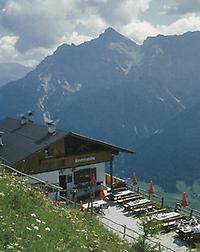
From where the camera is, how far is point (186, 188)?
173750mm

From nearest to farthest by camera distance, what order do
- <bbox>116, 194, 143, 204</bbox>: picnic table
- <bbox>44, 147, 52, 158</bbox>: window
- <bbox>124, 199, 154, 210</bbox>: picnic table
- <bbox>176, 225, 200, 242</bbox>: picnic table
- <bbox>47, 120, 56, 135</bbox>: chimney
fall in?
1. <bbox>176, 225, 200, 242</bbox>: picnic table
2. <bbox>124, 199, 154, 210</bbox>: picnic table
3. <bbox>116, 194, 143, 204</bbox>: picnic table
4. <bbox>44, 147, 52, 158</bbox>: window
5. <bbox>47, 120, 56, 135</bbox>: chimney

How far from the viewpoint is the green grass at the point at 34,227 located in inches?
307

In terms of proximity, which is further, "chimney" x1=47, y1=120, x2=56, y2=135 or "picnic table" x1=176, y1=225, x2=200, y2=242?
"chimney" x1=47, y1=120, x2=56, y2=135

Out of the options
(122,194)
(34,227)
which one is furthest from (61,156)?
(34,227)

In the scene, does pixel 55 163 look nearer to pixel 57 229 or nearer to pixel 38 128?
pixel 38 128

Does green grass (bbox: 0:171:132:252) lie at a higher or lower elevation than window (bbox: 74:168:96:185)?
higher

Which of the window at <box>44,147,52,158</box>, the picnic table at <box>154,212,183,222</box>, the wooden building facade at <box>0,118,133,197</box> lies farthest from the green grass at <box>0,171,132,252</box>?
the window at <box>44,147,52,158</box>

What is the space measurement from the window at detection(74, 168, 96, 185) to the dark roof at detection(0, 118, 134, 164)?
7.51 ft

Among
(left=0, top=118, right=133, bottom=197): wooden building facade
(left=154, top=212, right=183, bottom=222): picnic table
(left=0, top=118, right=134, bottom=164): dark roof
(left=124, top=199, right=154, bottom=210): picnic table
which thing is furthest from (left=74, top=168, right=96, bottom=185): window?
(left=154, top=212, right=183, bottom=222): picnic table

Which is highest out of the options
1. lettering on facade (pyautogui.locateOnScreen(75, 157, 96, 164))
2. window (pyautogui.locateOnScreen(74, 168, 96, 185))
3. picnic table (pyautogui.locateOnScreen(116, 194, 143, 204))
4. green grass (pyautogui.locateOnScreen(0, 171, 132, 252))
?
green grass (pyautogui.locateOnScreen(0, 171, 132, 252))

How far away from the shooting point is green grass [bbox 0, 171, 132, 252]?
780cm

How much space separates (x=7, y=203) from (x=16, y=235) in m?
2.22

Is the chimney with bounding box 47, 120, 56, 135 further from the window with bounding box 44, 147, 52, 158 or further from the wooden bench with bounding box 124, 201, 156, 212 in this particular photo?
the wooden bench with bounding box 124, 201, 156, 212

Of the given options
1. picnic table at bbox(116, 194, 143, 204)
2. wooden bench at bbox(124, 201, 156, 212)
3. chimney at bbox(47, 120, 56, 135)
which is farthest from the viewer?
chimney at bbox(47, 120, 56, 135)
